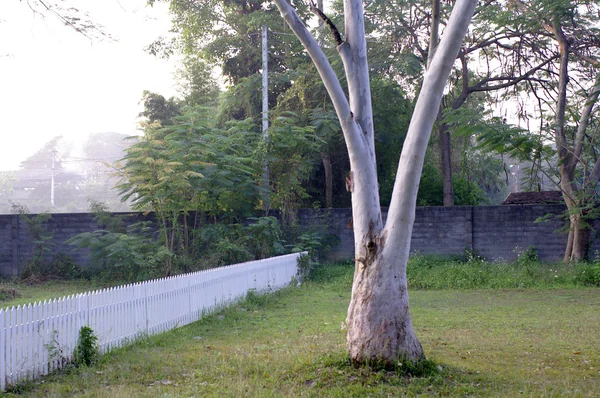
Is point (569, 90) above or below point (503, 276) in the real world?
above

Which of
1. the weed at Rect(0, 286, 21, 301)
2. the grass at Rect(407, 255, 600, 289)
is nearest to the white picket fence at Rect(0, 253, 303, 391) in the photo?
the weed at Rect(0, 286, 21, 301)

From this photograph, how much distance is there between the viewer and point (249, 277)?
13.5 m

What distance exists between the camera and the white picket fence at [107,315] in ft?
21.6

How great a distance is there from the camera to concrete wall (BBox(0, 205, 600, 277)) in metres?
18.7

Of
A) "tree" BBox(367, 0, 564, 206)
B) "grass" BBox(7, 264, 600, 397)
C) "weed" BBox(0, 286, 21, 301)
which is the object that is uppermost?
"tree" BBox(367, 0, 564, 206)

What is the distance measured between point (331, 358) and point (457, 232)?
12727 millimetres

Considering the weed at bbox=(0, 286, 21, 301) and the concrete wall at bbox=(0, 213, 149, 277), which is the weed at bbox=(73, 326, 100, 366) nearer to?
the weed at bbox=(0, 286, 21, 301)

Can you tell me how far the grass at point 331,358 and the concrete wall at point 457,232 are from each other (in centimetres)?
615

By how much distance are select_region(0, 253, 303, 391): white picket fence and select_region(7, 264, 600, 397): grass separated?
241mm

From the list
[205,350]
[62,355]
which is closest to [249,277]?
[205,350]

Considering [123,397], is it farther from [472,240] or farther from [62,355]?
[472,240]

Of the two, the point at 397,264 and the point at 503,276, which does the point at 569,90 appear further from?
the point at 397,264

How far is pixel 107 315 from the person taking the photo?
829cm

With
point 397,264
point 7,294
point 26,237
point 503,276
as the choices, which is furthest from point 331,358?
point 26,237
